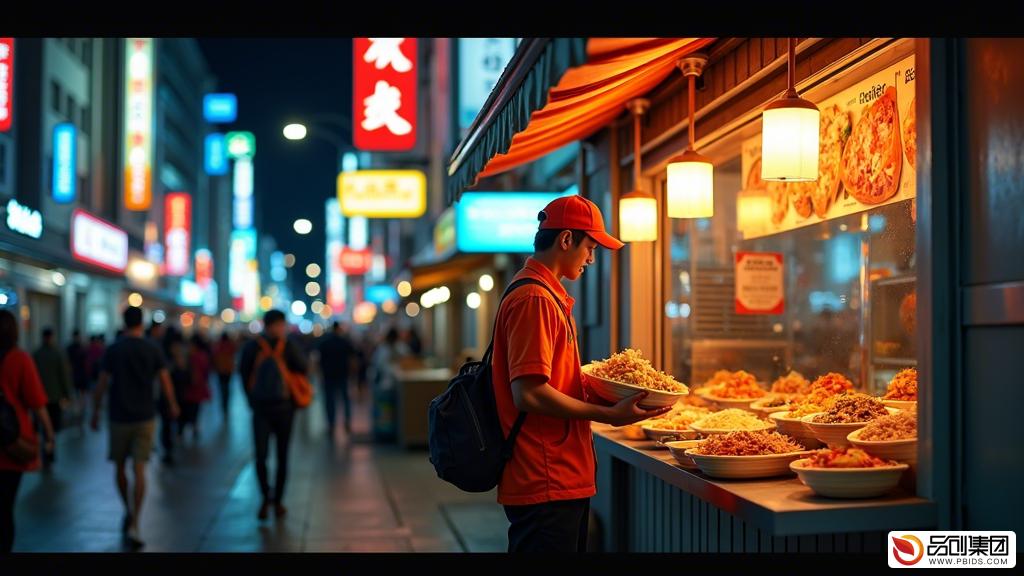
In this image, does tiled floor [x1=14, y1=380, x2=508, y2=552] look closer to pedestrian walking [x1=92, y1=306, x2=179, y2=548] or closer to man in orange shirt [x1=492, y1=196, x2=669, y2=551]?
pedestrian walking [x1=92, y1=306, x2=179, y2=548]

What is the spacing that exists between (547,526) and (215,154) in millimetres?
76275

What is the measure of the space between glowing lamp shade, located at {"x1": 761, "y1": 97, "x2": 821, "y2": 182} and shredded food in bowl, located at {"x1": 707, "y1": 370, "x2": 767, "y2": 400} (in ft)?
7.86

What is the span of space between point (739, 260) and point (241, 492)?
24.0 ft

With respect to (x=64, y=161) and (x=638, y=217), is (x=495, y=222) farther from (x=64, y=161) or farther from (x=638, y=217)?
(x=64, y=161)

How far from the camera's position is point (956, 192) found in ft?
12.5

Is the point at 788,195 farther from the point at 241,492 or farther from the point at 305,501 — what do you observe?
the point at 241,492

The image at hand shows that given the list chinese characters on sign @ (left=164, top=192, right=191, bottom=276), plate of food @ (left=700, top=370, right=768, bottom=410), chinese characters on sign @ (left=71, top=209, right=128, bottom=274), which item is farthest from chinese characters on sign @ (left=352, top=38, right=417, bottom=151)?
chinese characters on sign @ (left=164, top=192, right=191, bottom=276)

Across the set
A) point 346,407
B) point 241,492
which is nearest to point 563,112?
point 241,492

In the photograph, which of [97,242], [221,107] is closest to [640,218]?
[97,242]

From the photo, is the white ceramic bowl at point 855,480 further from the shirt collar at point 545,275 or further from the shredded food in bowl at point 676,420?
the shredded food in bowl at point 676,420

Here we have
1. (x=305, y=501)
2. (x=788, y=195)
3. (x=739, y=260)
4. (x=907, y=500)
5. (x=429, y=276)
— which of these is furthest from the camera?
(x=429, y=276)

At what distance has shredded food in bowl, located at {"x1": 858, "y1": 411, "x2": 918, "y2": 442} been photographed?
4.28 meters

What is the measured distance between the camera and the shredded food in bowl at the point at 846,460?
405 centimetres

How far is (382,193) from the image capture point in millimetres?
20922
